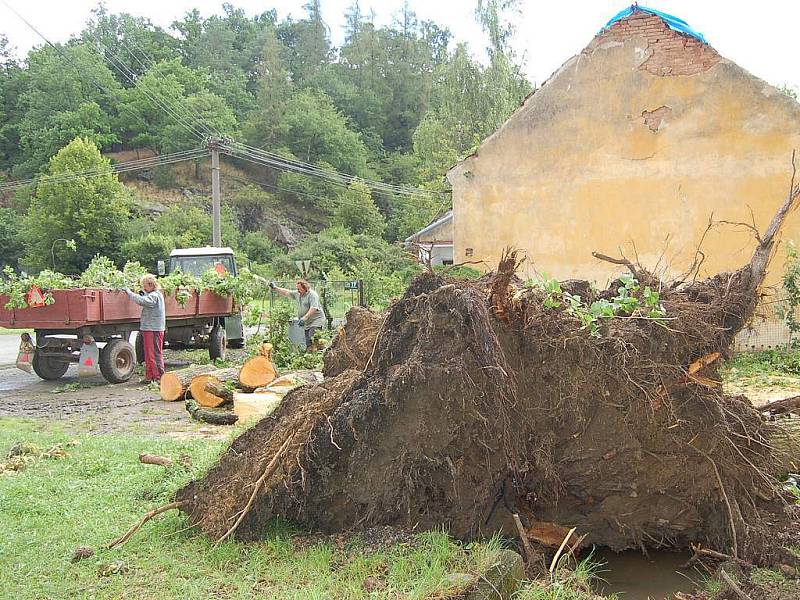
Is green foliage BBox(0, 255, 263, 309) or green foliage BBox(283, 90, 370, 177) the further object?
green foliage BBox(283, 90, 370, 177)

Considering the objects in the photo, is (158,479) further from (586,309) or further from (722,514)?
(722,514)

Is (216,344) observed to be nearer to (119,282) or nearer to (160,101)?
(119,282)

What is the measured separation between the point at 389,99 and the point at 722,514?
7897 cm

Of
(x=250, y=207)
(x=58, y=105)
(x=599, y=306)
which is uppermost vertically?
(x=58, y=105)

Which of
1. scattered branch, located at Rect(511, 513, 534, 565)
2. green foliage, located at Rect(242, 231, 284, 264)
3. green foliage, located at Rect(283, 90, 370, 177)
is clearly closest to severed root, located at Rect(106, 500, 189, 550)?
scattered branch, located at Rect(511, 513, 534, 565)

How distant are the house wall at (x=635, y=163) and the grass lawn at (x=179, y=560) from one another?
11.3 m

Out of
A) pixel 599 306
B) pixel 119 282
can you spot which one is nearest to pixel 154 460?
pixel 599 306

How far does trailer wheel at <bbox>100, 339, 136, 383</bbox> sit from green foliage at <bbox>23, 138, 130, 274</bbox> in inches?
1425

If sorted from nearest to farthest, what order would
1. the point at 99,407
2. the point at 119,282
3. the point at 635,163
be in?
the point at 99,407
the point at 119,282
the point at 635,163

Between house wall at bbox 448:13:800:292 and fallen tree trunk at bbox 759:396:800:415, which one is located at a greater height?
house wall at bbox 448:13:800:292

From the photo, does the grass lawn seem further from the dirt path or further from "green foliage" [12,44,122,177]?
"green foliage" [12,44,122,177]

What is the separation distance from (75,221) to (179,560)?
158ft

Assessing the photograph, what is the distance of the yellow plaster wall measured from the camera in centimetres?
1499

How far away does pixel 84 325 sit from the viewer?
12469 mm
